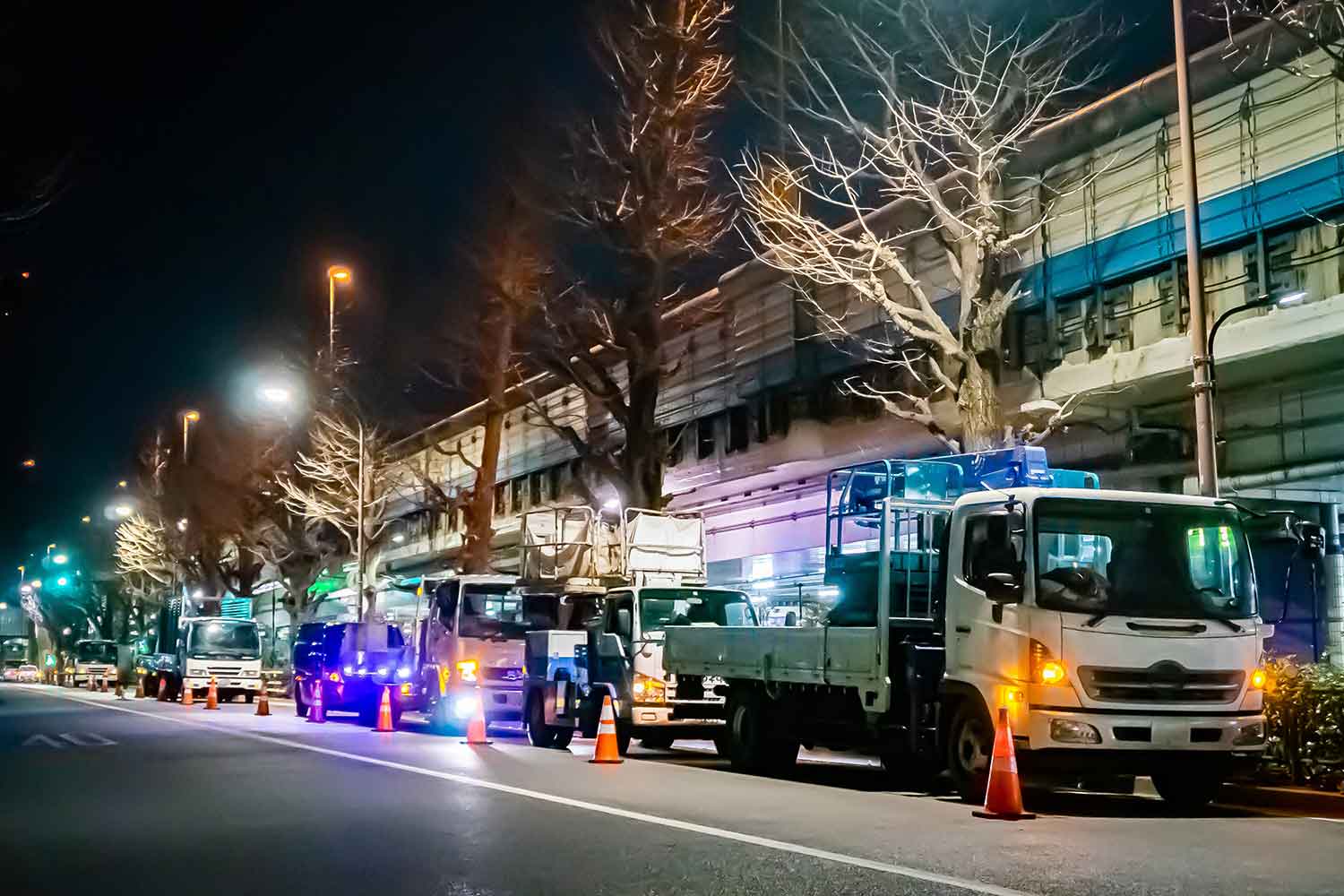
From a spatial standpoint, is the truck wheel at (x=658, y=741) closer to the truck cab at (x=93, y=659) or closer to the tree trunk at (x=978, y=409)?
the tree trunk at (x=978, y=409)

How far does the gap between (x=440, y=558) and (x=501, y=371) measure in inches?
829

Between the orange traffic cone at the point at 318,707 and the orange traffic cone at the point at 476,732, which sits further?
the orange traffic cone at the point at 318,707

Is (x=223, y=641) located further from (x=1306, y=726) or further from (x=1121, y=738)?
(x=1121, y=738)

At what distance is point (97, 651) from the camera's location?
64.8 m

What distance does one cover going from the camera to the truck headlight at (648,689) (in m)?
18.3

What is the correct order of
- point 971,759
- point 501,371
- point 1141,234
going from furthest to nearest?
point 501,371, point 1141,234, point 971,759

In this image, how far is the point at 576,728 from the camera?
2000 centimetres

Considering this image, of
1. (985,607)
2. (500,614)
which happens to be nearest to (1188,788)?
(985,607)

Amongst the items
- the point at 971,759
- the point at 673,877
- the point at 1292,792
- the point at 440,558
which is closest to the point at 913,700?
the point at 971,759

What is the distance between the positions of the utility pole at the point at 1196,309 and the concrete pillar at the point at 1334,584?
4398mm

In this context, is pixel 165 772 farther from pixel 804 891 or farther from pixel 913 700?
pixel 804 891

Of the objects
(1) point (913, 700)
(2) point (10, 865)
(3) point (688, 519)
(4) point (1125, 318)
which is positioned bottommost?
(2) point (10, 865)

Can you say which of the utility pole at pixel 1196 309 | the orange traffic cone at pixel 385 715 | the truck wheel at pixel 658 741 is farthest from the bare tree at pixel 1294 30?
the orange traffic cone at pixel 385 715

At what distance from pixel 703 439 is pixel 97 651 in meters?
40.9
